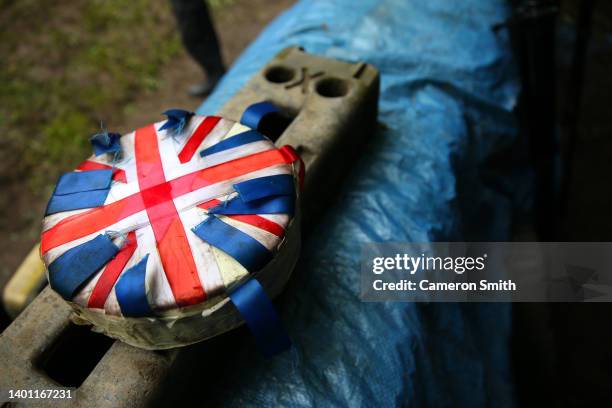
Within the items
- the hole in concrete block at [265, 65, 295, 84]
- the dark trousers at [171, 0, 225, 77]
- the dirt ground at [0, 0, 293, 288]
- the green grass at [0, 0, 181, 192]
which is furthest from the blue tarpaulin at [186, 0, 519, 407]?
the green grass at [0, 0, 181, 192]

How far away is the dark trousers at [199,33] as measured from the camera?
3.28m

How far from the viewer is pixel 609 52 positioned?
12.7ft

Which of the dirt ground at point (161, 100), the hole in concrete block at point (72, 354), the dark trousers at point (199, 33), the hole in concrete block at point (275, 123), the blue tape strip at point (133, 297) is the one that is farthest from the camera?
the dark trousers at point (199, 33)

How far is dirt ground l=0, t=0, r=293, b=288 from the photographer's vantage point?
122 inches

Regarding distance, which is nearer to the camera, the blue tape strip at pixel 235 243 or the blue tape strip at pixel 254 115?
the blue tape strip at pixel 235 243

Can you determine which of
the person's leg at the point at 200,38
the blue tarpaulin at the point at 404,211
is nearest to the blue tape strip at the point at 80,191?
the blue tarpaulin at the point at 404,211

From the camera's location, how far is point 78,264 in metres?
1.07

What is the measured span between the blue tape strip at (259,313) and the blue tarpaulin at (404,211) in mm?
275

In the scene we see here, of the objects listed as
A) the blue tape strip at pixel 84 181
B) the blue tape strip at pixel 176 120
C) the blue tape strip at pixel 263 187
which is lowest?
the blue tape strip at pixel 263 187

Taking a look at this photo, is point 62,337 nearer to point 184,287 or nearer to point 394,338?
point 184,287

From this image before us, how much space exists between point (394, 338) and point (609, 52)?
138 inches

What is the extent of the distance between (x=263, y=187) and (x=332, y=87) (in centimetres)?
80

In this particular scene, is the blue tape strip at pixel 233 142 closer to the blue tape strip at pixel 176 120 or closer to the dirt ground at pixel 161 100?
the blue tape strip at pixel 176 120

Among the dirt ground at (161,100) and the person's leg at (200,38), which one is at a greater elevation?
the person's leg at (200,38)
